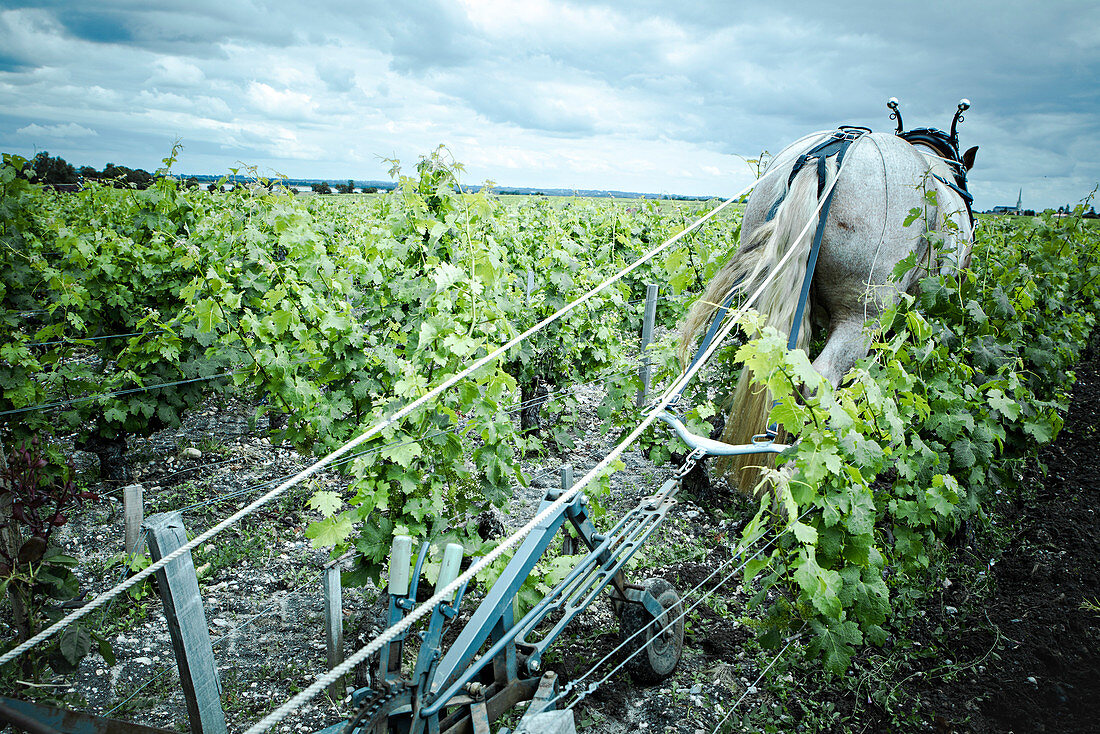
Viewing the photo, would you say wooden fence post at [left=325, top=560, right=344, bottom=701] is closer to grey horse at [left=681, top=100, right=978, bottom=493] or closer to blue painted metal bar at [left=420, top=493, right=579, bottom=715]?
blue painted metal bar at [left=420, top=493, right=579, bottom=715]

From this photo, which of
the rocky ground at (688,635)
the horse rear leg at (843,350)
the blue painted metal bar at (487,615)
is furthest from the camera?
the horse rear leg at (843,350)

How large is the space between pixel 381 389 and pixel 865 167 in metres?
3.01

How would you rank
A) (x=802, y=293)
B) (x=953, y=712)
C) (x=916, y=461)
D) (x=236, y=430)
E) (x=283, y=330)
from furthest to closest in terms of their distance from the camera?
1. (x=236, y=430)
2. (x=802, y=293)
3. (x=283, y=330)
4. (x=916, y=461)
5. (x=953, y=712)

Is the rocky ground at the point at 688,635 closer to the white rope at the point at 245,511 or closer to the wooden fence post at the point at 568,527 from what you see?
the white rope at the point at 245,511

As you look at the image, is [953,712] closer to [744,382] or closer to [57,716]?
[744,382]

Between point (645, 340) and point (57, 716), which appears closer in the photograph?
point (57, 716)

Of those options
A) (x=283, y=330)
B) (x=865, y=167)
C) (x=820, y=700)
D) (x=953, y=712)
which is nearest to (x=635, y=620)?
(x=820, y=700)

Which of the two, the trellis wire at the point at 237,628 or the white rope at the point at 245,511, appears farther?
the trellis wire at the point at 237,628

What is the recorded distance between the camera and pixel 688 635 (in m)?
3.18

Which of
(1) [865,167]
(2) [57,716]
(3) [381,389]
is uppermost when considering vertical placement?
(1) [865,167]

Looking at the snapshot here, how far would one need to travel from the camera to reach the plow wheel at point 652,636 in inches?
106

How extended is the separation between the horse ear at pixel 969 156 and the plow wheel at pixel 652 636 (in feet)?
16.4

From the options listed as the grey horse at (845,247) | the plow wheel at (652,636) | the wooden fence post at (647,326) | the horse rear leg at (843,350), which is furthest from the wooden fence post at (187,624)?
the wooden fence post at (647,326)

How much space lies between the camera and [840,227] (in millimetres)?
3486
